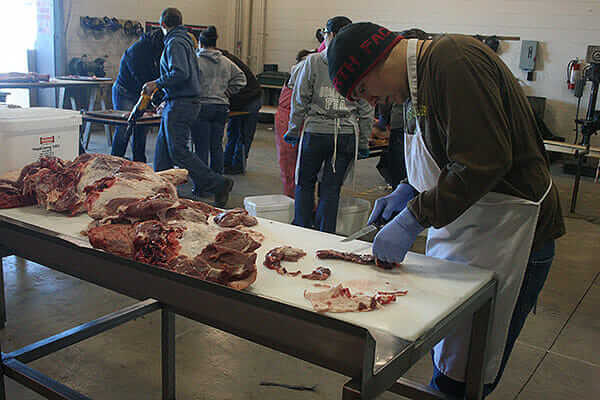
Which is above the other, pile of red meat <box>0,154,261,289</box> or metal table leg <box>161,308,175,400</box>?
pile of red meat <box>0,154,261,289</box>

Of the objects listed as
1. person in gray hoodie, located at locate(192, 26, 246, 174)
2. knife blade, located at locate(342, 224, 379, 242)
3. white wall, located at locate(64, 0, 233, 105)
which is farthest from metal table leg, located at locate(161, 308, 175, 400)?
white wall, located at locate(64, 0, 233, 105)

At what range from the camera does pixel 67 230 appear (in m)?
1.93

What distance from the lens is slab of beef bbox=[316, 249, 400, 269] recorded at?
1.74m

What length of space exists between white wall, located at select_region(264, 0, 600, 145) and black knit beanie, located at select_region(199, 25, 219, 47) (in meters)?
6.43

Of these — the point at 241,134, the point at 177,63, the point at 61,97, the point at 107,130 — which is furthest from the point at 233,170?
the point at 61,97

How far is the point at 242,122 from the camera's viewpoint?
24.9 ft

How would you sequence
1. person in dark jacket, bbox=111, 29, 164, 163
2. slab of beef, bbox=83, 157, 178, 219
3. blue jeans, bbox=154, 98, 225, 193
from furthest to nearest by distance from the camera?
person in dark jacket, bbox=111, 29, 164, 163
blue jeans, bbox=154, 98, 225, 193
slab of beef, bbox=83, 157, 178, 219

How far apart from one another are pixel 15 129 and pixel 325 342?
7.23 ft

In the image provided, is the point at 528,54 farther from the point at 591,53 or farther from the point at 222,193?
the point at 222,193

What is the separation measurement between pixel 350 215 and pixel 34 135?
2611 millimetres

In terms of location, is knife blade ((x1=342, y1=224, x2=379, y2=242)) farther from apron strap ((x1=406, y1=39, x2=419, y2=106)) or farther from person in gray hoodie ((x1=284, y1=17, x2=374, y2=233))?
person in gray hoodie ((x1=284, y1=17, x2=374, y2=233))

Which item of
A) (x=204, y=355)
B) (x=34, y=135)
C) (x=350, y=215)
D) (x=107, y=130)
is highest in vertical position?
(x=34, y=135)

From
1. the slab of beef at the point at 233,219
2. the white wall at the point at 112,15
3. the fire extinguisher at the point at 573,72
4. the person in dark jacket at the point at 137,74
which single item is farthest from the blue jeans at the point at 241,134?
the fire extinguisher at the point at 573,72

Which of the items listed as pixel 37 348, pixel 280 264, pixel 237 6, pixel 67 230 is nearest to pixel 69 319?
pixel 37 348
